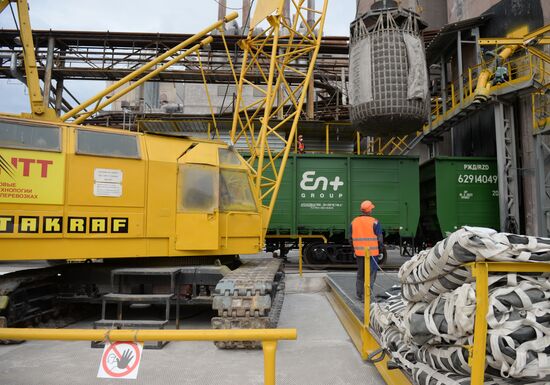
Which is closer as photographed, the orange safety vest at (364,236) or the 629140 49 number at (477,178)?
the orange safety vest at (364,236)

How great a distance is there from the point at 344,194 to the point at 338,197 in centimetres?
20

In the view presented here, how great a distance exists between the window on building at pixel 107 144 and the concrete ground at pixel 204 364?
8.87ft

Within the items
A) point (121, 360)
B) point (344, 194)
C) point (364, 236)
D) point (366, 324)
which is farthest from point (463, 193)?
point (121, 360)

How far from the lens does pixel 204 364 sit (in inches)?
177

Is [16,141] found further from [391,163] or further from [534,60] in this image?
[534,60]

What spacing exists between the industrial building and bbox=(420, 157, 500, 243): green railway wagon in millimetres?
64

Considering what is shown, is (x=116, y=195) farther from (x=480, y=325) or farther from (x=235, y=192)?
(x=480, y=325)

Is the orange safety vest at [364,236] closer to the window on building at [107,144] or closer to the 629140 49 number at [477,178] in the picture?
the window on building at [107,144]

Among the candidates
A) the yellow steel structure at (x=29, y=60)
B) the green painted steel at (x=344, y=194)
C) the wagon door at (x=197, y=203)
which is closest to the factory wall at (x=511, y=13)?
the green painted steel at (x=344, y=194)

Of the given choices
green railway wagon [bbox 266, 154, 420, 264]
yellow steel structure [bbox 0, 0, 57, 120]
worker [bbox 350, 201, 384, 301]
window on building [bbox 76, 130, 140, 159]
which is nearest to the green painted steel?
green railway wagon [bbox 266, 154, 420, 264]

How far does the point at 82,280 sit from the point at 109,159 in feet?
6.85

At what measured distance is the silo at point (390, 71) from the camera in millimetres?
9656

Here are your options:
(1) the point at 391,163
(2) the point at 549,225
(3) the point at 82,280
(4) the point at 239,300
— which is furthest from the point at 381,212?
(3) the point at 82,280

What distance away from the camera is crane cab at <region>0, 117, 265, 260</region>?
524cm
